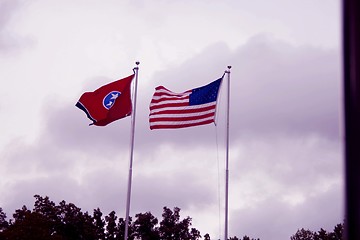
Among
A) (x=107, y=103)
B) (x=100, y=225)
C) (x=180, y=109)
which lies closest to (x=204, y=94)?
(x=180, y=109)

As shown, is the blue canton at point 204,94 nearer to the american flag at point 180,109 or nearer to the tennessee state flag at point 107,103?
the american flag at point 180,109

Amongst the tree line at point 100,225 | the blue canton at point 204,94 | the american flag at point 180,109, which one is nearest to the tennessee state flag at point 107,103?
the american flag at point 180,109

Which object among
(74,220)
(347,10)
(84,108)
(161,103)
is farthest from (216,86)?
(74,220)

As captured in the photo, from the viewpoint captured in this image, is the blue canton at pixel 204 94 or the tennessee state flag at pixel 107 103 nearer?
the blue canton at pixel 204 94

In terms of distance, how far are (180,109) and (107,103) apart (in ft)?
11.2

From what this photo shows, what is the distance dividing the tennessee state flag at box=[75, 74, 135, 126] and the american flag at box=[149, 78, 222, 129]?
2.26m

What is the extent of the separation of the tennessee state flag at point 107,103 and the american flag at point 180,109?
2.26 metres

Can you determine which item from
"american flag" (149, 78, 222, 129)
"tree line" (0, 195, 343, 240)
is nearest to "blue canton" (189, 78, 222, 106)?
"american flag" (149, 78, 222, 129)

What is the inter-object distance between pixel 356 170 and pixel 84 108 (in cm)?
2376

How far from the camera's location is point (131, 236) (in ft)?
219

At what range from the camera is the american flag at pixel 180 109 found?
23359 millimetres

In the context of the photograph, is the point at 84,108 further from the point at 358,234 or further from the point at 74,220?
the point at 74,220

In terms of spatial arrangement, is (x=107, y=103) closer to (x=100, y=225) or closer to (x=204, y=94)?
(x=204, y=94)

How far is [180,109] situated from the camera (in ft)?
77.0
